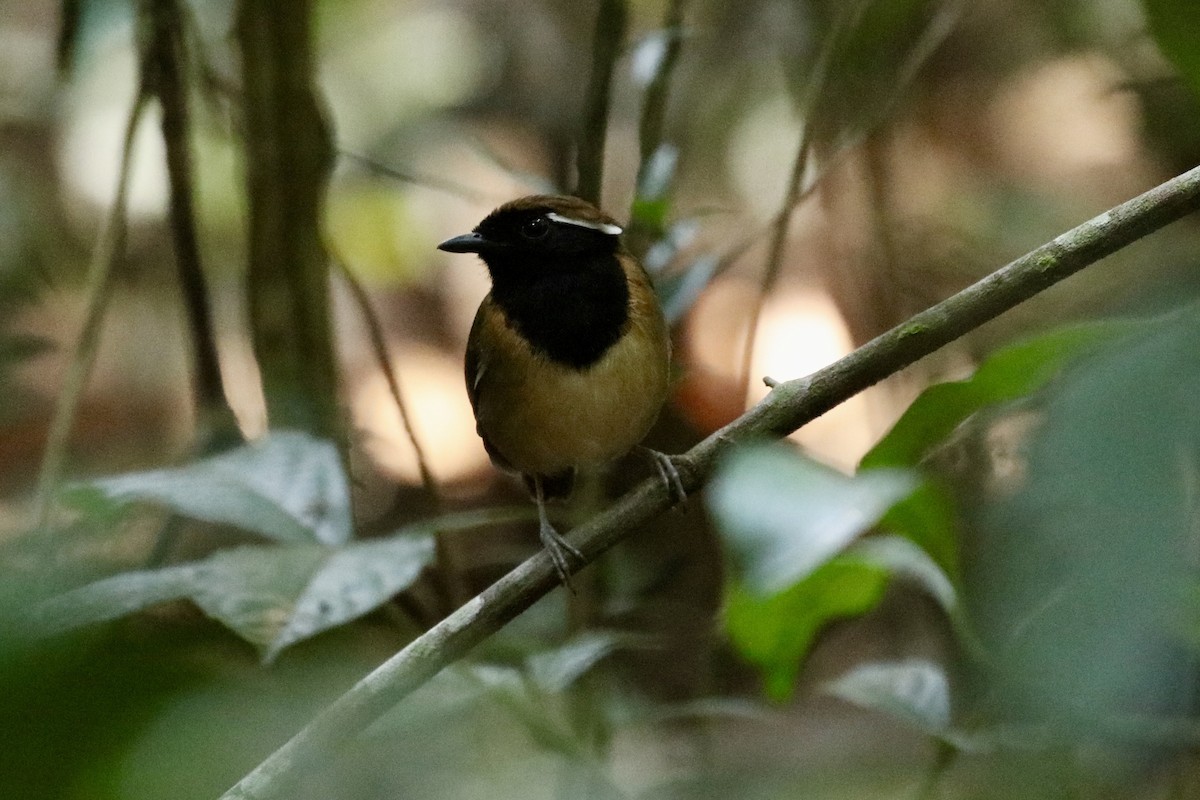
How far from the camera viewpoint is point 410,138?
5727 millimetres

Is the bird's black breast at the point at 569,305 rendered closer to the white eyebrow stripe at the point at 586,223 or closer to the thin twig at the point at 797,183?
the white eyebrow stripe at the point at 586,223

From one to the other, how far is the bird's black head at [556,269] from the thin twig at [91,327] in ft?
3.04

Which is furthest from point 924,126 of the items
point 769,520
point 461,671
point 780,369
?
point 769,520

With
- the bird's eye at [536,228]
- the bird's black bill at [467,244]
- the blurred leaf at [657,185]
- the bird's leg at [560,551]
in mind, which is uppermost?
the blurred leaf at [657,185]

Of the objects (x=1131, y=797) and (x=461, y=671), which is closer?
(x=461, y=671)

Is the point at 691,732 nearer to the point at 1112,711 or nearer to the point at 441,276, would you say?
the point at 441,276

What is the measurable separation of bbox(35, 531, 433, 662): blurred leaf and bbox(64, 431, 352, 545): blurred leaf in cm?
10

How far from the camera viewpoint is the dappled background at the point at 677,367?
0.60 metres

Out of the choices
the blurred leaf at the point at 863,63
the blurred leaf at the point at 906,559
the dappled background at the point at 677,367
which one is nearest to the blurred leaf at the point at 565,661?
the dappled background at the point at 677,367

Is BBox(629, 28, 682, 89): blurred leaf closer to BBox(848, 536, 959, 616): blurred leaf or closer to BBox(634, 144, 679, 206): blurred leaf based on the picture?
BBox(634, 144, 679, 206): blurred leaf

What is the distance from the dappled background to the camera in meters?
0.60

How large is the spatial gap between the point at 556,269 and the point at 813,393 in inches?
48.6

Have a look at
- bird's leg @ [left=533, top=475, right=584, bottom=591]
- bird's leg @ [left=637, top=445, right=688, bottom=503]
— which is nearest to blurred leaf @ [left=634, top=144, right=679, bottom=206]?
bird's leg @ [left=637, top=445, right=688, bottom=503]

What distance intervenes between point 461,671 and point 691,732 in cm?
169
